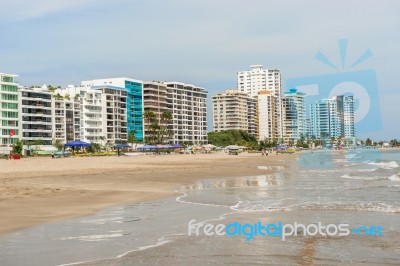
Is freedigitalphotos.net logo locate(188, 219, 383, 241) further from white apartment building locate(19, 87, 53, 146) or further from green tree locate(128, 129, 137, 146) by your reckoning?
green tree locate(128, 129, 137, 146)

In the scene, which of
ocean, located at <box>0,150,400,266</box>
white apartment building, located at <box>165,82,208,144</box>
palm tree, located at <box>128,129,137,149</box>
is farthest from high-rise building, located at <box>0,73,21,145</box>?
ocean, located at <box>0,150,400,266</box>

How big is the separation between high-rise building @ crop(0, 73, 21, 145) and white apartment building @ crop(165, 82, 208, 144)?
66921 millimetres

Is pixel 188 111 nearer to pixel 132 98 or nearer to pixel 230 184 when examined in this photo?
pixel 132 98

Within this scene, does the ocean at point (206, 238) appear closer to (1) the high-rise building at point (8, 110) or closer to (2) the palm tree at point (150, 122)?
(1) the high-rise building at point (8, 110)

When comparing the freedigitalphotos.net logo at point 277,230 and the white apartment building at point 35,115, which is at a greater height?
the white apartment building at point 35,115

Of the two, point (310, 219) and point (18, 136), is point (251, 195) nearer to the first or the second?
point (310, 219)

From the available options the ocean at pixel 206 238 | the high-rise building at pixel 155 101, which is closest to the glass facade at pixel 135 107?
the high-rise building at pixel 155 101

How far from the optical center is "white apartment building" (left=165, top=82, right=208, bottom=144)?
166 metres

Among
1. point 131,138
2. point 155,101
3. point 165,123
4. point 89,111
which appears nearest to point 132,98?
point 155,101

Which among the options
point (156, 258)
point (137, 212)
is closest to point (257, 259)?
point (156, 258)

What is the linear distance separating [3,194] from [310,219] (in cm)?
1321

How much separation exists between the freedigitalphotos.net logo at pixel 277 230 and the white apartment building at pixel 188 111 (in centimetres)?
14816

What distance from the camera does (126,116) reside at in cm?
14300

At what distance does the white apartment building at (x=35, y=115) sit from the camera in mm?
103438
